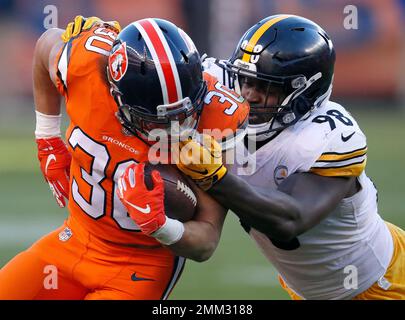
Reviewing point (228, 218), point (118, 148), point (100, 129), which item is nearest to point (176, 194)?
point (118, 148)

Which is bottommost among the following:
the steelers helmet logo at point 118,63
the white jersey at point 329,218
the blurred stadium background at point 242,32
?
the blurred stadium background at point 242,32

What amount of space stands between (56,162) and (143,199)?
898 mm

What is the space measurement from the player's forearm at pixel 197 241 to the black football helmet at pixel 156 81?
37cm

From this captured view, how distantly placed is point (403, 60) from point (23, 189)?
6.90 m

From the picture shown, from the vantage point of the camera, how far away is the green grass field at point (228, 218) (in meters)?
5.55

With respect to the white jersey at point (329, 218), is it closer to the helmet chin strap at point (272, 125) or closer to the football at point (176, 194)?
the helmet chin strap at point (272, 125)

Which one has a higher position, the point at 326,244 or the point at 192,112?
the point at 192,112

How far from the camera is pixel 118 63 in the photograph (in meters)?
3.12

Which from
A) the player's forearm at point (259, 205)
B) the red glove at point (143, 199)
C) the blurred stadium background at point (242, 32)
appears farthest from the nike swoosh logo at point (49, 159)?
the blurred stadium background at point (242, 32)

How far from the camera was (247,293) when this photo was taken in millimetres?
5352

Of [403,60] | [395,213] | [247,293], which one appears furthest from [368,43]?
[247,293]

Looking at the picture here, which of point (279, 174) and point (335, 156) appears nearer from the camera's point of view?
point (335, 156)

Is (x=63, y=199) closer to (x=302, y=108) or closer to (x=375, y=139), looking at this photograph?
(x=302, y=108)

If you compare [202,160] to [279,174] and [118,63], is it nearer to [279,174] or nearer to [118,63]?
[118,63]
